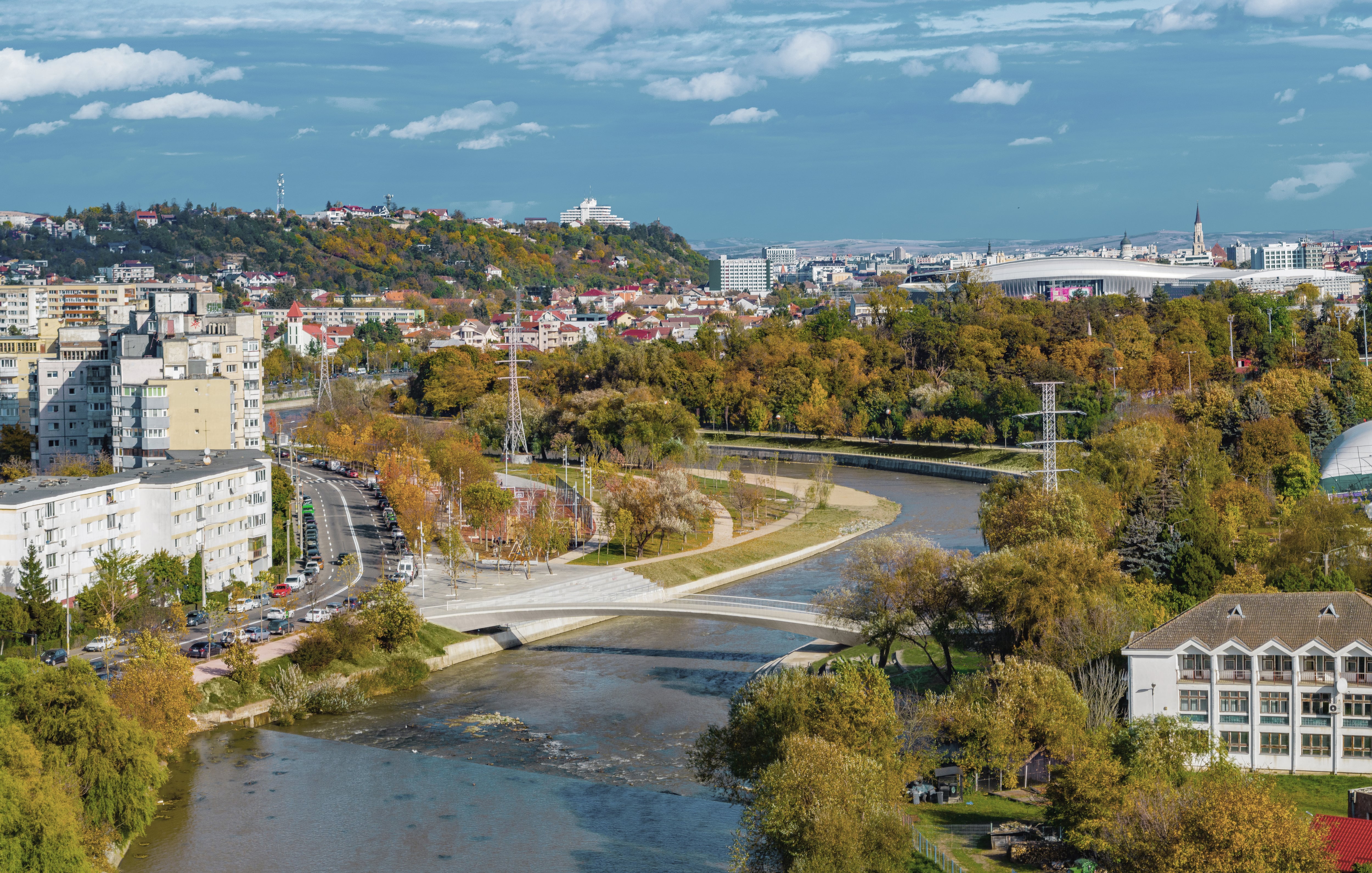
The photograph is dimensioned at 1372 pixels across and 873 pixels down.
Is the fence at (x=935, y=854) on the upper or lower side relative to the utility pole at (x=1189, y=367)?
lower

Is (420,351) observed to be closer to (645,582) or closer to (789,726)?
(645,582)

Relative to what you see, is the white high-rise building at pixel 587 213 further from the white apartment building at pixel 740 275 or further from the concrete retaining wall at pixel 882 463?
the concrete retaining wall at pixel 882 463

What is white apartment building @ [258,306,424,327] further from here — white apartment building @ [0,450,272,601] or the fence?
the fence

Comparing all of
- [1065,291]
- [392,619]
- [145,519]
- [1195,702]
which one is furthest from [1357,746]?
[1065,291]

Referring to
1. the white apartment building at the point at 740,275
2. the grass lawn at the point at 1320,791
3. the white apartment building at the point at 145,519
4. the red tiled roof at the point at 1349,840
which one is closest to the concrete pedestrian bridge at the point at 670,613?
the white apartment building at the point at 145,519

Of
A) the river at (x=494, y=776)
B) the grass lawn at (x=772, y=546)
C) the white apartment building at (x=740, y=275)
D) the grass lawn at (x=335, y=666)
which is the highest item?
the white apartment building at (x=740, y=275)

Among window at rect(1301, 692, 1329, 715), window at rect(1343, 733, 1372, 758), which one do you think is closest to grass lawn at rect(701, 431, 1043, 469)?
window at rect(1301, 692, 1329, 715)
